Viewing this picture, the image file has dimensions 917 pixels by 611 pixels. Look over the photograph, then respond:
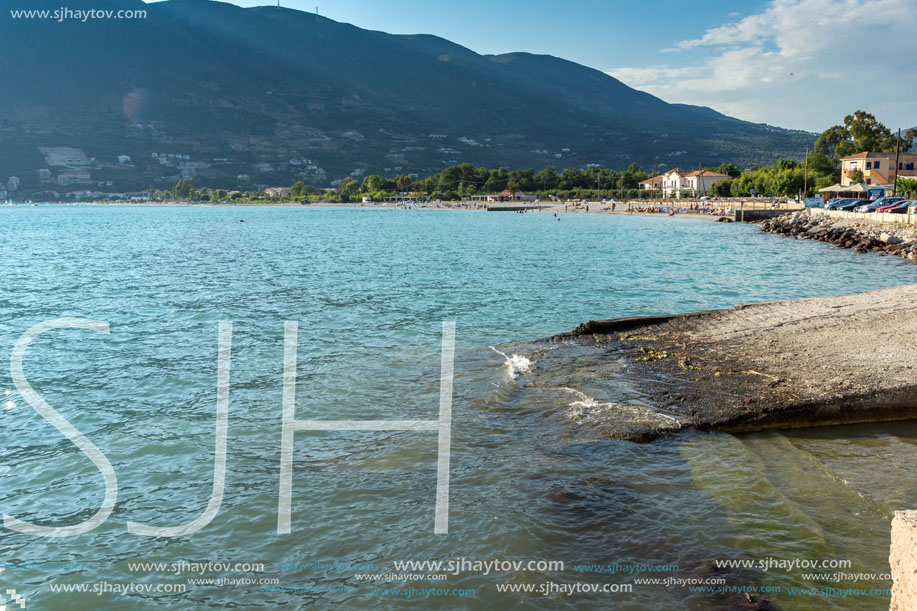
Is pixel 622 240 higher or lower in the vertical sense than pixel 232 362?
higher

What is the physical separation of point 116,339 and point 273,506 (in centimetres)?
1317

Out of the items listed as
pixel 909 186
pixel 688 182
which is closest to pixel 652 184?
pixel 688 182

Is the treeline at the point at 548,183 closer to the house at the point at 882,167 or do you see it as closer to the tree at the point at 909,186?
the house at the point at 882,167

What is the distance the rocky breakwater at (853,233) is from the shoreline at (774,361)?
27.3 m

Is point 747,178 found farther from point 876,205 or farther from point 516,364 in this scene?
point 516,364

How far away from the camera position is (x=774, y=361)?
495 inches

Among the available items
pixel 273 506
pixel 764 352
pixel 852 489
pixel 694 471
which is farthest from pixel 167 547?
pixel 764 352

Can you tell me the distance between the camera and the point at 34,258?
48938 mm

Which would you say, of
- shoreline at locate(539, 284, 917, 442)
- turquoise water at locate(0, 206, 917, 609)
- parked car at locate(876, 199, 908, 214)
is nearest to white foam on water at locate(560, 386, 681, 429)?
turquoise water at locate(0, 206, 917, 609)

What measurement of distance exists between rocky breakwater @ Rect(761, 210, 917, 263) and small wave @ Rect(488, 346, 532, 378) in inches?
1312

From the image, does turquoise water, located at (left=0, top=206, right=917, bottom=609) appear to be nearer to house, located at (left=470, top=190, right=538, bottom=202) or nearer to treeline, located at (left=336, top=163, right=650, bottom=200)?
treeline, located at (left=336, top=163, right=650, bottom=200)

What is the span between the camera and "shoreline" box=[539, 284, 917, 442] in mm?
10250

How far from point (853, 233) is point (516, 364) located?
4464cm

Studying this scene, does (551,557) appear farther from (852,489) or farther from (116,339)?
(116,339)
